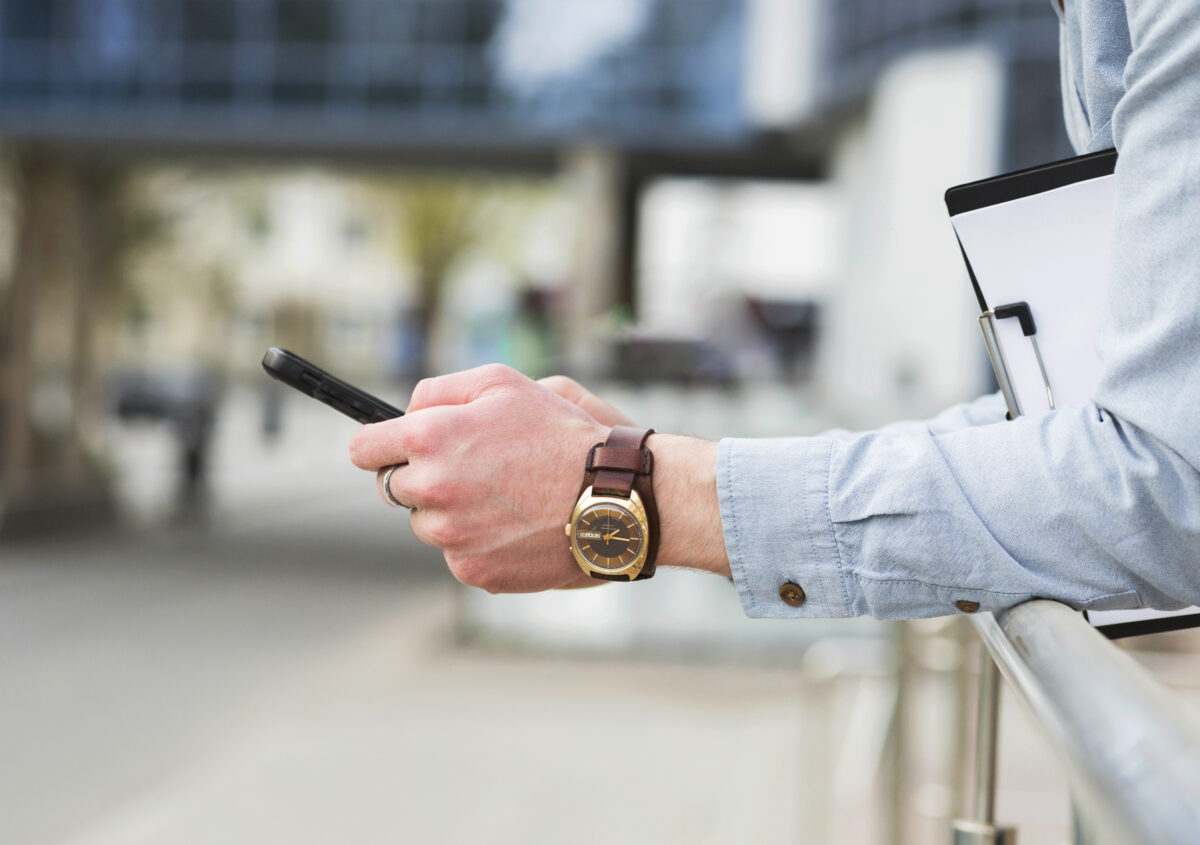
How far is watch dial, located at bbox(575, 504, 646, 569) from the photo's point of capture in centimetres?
126

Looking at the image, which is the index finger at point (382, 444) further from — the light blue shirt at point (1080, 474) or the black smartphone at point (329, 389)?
the light blue shirt at point (1080, 474)

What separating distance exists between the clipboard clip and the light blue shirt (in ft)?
0.35

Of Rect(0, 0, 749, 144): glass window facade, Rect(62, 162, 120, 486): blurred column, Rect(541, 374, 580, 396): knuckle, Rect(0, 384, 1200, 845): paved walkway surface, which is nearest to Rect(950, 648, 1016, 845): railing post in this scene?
Rect(541, 374, 580, 396): knuckle

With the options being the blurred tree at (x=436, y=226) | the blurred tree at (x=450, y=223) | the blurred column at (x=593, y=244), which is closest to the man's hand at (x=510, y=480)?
the blurred column at (x=593, y=244)

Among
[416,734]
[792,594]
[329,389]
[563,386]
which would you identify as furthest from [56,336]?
[792,594]

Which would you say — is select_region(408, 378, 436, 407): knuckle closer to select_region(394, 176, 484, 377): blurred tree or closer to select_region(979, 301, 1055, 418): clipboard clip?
select_region(979, 301, 1055, 418): clipboard clip

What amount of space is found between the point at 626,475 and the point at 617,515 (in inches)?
1.6

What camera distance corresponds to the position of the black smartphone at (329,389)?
1388 mm

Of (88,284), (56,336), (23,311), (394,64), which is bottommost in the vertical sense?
(56,336)

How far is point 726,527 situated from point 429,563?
57.6 feet

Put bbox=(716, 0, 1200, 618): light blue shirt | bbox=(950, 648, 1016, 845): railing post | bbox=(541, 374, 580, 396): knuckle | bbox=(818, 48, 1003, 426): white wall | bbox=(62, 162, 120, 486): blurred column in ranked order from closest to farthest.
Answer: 1. bbox=(716, 0, 1200, 618): light blue shirt
2. bbox=(950, 648, 1016, 845): railing post
3. bbox=(541, 374, 580, 396): knuckle
4. bbox=(818, 48, 1003, 426): white wall
5. bbox=(62, 162, 120, 486): blurred column

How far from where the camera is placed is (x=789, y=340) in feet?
119

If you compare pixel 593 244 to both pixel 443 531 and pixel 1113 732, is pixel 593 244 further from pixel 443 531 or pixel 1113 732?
pixel 1113 732

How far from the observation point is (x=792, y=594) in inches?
48.5
